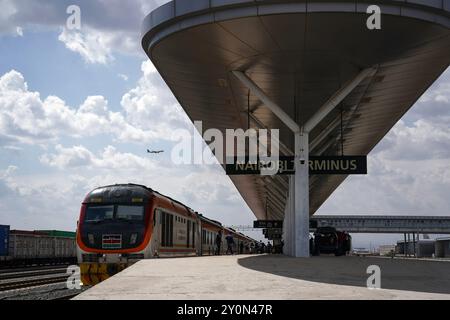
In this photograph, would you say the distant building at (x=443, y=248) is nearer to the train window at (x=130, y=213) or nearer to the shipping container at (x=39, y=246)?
the shipping container at (x=39, y=246)

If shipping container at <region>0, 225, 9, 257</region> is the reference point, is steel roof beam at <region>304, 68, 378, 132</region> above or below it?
above

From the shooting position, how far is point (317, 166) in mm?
19203

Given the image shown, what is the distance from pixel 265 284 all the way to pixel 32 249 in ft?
106

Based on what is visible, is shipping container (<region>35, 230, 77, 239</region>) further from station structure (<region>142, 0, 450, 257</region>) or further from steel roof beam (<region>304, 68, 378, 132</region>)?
steel roof beam (<region>304, 68, 378, 132</region>)

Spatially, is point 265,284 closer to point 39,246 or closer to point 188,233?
point 188,233

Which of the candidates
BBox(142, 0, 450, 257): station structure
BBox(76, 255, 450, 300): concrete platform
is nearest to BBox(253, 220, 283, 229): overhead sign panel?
BBox(142, 0, 450, 257): station structure

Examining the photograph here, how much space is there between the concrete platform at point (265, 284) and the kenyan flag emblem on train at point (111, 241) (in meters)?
5.64

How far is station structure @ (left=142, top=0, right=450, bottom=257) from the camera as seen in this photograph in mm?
15680

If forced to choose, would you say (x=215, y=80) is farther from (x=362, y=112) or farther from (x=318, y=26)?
(x=362, y=112)

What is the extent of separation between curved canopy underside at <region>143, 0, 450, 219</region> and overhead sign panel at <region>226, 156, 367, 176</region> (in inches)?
118

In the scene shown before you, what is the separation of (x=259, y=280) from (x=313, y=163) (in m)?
9.46

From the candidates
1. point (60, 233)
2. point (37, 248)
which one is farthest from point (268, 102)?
point (60, 233)

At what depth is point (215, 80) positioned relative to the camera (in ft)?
68.7
